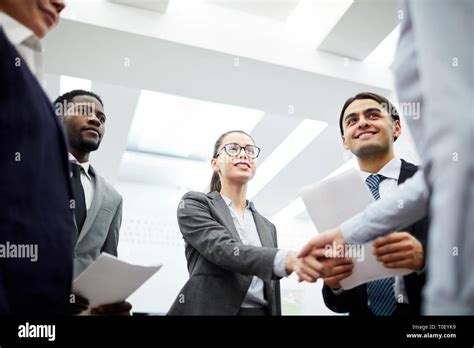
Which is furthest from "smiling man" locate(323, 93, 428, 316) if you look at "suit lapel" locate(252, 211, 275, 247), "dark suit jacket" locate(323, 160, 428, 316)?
"suit lapel" locate(252, 211, 275, 247)

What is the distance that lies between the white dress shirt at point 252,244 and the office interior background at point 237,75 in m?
0.52

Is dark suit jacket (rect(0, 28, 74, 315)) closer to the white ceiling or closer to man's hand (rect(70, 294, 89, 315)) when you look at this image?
man's hand (rect(70, 294, 89, 315))

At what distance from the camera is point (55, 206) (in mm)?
892

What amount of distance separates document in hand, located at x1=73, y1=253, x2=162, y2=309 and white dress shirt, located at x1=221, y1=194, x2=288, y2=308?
0.38 metres

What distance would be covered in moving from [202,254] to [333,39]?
177 cm

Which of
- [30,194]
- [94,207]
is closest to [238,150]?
[94,207]

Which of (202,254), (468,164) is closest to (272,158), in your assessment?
(202,254)

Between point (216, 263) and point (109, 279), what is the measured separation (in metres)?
0.38

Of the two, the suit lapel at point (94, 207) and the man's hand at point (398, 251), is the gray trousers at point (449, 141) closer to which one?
the man's hand at point (398, 251)

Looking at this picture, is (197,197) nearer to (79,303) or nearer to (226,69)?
(79,303)

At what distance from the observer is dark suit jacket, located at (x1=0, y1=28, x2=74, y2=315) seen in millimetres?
823

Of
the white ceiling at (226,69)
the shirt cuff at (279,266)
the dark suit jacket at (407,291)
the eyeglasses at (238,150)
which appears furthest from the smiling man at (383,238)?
the white ceiling at (226,69)

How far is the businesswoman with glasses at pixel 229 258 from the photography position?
51.1 inches

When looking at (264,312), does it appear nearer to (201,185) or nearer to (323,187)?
(323,187)
